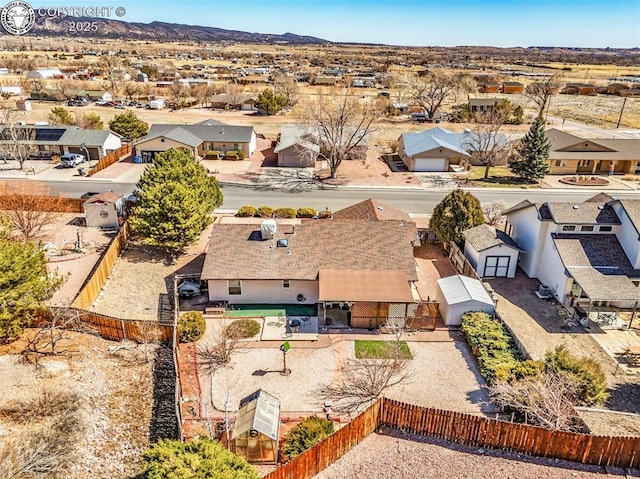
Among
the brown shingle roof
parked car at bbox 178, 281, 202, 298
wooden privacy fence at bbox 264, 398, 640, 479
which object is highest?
the brown shingle roof

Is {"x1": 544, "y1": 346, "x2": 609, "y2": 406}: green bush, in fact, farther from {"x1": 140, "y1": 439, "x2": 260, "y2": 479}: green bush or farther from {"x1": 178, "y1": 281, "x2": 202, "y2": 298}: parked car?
{"x1": 178, "y1": 281, "x2": 202, "y2": 298}: parked car

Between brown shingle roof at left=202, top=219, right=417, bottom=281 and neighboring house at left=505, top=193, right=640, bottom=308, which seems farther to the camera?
brown shingle roof at left=202, top=219, right=417, bottom=281

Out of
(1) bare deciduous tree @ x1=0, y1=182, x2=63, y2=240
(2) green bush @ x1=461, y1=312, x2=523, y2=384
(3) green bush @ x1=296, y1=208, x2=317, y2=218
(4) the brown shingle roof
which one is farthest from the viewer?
(3) green bush @ x1=296, y1=208, x2=317, y2=218

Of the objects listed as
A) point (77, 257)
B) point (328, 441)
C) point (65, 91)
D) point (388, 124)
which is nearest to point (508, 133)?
point (388, 124)

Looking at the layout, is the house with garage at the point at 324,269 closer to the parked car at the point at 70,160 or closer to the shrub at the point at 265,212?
the shrub at the point at 265,212

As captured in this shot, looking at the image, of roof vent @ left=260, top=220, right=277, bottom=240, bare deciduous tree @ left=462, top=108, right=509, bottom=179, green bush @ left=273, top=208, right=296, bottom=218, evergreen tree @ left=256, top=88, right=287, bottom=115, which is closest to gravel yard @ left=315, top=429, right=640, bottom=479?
roof vent @ left=260, top=220, right=277, bottom=240
